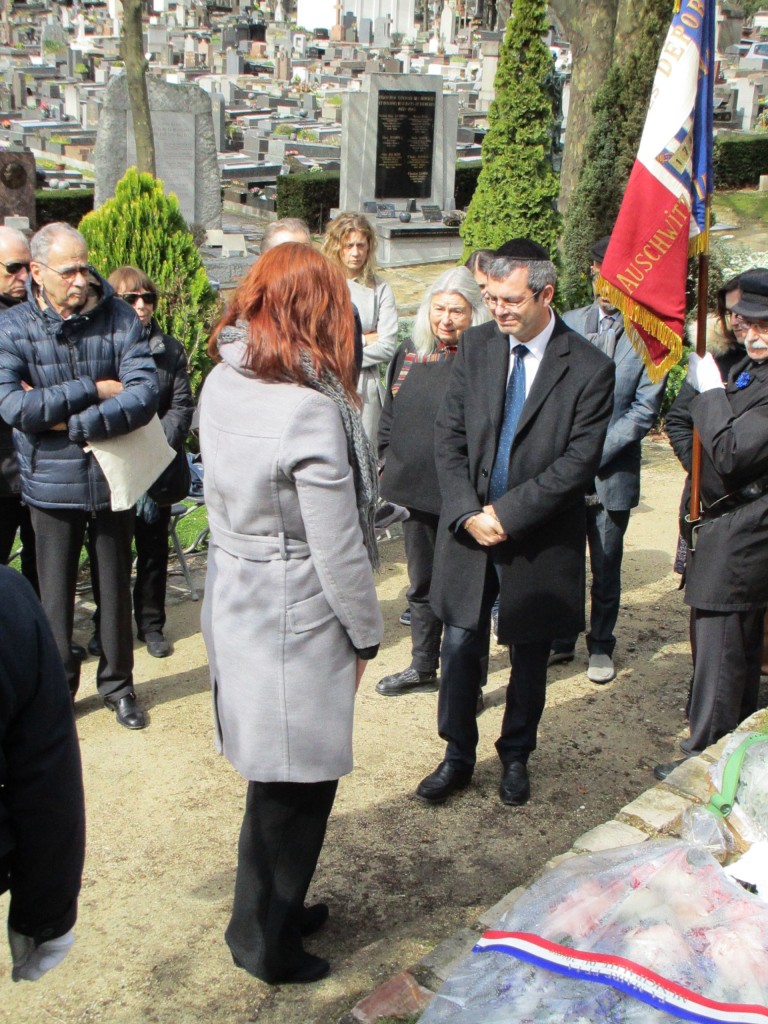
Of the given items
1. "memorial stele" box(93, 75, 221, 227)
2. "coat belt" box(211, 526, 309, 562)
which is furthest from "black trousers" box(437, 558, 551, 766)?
"memorial stele" box(93, 75, 221, 227)

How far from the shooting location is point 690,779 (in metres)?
3.51

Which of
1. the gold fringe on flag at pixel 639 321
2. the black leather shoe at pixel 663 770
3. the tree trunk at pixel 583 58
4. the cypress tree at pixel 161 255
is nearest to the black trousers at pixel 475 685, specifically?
the black leather shoe at pixel 663 770

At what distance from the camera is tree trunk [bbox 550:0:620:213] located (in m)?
13.6

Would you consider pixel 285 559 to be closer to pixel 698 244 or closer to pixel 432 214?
pixel 698 244

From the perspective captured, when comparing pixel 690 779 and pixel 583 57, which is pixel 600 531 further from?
pixel 583 57

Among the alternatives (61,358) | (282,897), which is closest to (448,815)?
(282,897)

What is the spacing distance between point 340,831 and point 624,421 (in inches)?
83.6

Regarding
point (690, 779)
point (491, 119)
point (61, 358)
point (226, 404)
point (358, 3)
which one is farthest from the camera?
point (358, 3)

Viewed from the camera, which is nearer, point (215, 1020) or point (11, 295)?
point (215, 1020)

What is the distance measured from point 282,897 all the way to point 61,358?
7.16 feet

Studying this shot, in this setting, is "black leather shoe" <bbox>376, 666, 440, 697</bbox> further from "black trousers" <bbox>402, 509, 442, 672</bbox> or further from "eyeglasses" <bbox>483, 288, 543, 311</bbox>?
"eyeglasses" <bbox>483, 288, 543, 311</bbox>

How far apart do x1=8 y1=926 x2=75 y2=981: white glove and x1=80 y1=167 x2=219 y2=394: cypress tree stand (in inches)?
199

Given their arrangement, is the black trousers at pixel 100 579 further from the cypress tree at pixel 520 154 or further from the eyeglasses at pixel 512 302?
the cypress tree at pixel 520 154

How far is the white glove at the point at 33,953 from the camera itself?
2.08m
